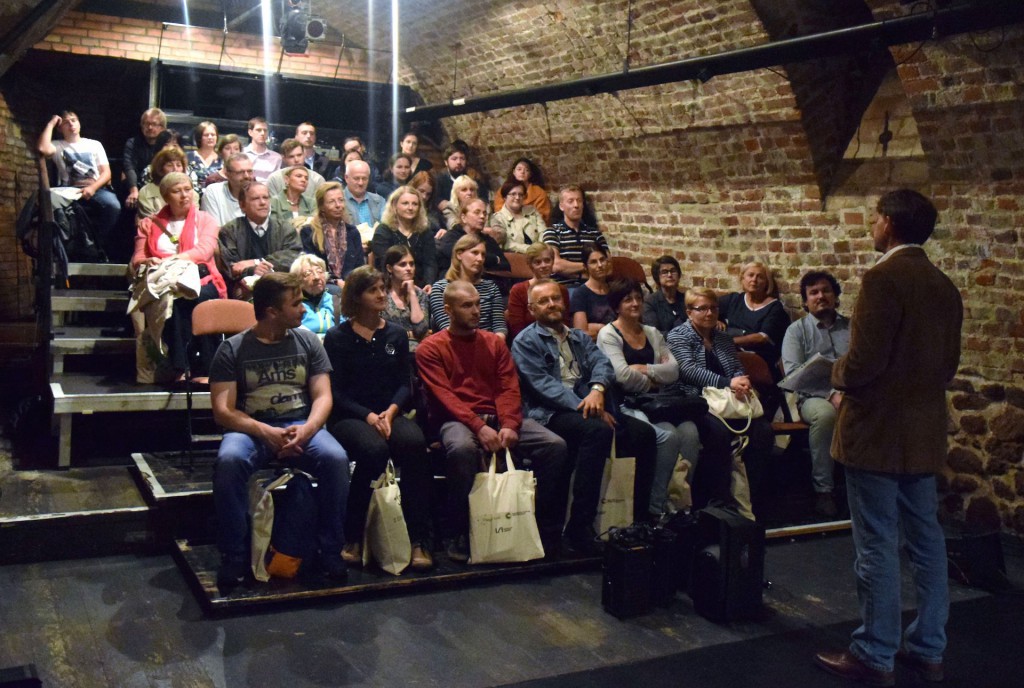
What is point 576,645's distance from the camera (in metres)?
3.82

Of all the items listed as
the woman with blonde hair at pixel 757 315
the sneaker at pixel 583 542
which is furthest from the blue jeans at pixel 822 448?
the sneaker at pixel 583 542

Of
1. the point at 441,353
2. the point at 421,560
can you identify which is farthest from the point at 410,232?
the point at 421,560

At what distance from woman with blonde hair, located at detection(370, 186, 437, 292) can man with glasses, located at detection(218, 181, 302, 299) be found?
2.07 feet

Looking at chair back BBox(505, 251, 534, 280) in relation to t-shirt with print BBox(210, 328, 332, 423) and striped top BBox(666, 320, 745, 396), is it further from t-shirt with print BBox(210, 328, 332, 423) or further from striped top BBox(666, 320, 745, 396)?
t-shirt with print BBox(210, 328, 332, 423)

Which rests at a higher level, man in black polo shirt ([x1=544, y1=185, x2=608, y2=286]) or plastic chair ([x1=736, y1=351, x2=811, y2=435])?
man in black polo shirt ([x1=544, y1=185, x2=608, y2=286])

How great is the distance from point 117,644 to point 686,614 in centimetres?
221

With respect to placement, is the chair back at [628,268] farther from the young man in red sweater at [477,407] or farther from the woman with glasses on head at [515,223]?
the young man in red sweater at [477,407]

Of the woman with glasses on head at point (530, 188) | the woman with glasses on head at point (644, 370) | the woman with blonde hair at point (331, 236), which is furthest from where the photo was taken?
the woman with glasses on head at point (530, 188)

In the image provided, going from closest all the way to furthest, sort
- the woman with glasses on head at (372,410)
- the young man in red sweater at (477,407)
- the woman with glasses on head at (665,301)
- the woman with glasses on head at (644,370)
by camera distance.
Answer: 1. the woman with glasses on head at (372,410)
2. the young man in red sweater at (477,407)
3. the woman with glasses on head at (644,370)
4. the woman with glasses on head at (665,301)

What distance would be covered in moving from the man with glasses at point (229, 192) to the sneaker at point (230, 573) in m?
3.07

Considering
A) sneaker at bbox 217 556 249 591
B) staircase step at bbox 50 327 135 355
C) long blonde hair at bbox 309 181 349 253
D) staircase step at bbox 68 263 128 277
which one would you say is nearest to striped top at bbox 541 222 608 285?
long blonde hair at bbox 309 181 349 253

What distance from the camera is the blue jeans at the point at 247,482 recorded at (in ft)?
13.3

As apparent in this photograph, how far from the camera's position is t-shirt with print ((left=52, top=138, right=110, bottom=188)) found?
7410mm

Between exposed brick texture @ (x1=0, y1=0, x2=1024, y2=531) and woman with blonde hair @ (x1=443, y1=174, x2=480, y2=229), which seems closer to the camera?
exposed brick texture @ (x1=0, y1=0, x2=1024, y2=531)
